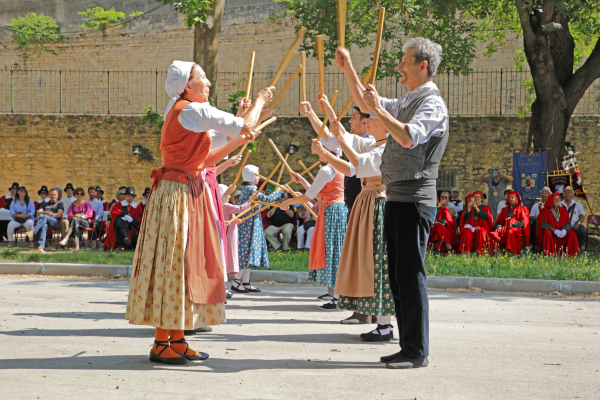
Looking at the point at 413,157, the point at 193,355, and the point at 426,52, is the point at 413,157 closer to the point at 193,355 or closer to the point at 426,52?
the point at 426,52

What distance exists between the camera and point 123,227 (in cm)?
1350

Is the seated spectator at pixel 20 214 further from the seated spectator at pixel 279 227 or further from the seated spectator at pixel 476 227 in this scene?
the seated spectator at pixel 476 227

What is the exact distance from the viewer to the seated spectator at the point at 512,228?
1243 cm

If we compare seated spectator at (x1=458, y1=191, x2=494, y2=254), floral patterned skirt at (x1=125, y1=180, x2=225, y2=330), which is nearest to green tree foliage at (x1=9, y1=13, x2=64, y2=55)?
seated spectator at (x1=458, y1=191, x2=494, y2=254)

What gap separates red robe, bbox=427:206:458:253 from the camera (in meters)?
12.8

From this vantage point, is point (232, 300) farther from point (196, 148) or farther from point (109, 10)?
point (109, 10)

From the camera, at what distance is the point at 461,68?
639 inches

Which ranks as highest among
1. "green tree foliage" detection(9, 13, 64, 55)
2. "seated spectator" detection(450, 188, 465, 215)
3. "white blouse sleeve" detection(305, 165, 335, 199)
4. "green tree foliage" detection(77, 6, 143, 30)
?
"green tree foliage" detection(77, 6, 143, 30)

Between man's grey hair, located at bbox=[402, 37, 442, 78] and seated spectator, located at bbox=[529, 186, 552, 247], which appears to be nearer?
man's grey hair, located at bbox=[402, 37, 442, 78]

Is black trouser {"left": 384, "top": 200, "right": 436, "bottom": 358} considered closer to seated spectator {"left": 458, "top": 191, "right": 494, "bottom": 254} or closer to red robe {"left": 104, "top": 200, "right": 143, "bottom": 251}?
seated spectator {"left": 458, "top": 191, "right": 494, "bottom": 254}

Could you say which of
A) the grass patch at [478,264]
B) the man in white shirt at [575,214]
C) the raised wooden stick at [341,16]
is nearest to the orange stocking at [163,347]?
the raised wooden stick at [341,16]

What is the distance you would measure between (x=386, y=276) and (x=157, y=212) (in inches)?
76.8

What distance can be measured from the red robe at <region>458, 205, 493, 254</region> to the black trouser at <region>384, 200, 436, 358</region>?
28.2 feet

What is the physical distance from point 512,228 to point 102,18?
2121 centimetres
